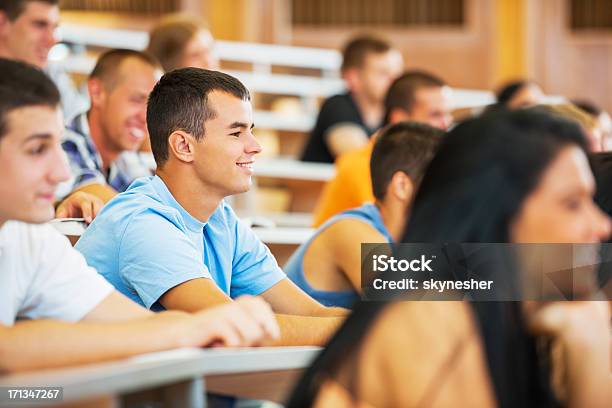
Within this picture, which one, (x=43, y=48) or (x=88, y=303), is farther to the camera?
(x=43, y=48)

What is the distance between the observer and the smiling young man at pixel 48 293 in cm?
140

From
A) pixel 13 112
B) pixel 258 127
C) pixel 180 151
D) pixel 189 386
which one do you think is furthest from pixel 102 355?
pixel 258 127

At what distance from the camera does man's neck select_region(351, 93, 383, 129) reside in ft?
17.7

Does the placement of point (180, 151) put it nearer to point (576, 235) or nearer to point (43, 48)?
point (576, 235)

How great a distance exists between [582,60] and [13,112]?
698cm

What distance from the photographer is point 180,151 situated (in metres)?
2.28

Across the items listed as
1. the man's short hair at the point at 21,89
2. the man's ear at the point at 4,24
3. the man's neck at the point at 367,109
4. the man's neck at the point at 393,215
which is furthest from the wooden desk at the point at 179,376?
the man's neck at the point at 367,109

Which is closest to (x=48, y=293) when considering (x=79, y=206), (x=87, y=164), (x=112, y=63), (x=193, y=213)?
(x=193, y=213)

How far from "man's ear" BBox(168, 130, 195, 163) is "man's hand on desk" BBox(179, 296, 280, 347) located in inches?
31.8

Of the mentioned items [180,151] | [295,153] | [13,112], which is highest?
[13,112]

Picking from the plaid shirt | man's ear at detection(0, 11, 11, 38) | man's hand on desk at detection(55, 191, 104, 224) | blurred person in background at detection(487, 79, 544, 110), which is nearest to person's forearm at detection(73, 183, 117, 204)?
man's hand on desk at detection(55, 191, 104, 224)

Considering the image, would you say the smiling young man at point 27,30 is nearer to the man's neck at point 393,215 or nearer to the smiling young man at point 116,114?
the smiling young man at point 116,114

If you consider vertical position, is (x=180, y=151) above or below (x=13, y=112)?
below

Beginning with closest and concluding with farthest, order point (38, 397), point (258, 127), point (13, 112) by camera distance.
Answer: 1. point (38, 397)
2. point (13, 112)
3. point (258, 127)
